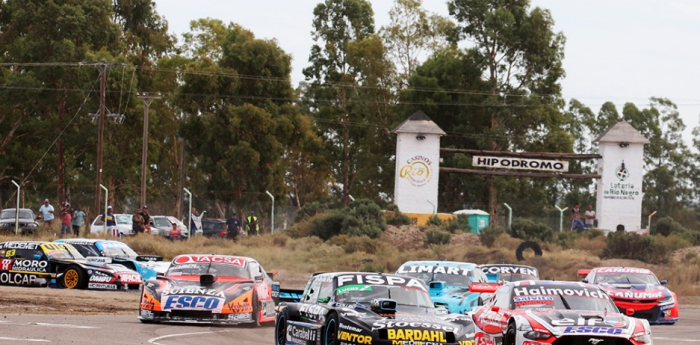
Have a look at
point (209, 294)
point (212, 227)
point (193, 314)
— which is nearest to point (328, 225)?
point (212, 227)

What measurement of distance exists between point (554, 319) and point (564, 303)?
3.66 ft

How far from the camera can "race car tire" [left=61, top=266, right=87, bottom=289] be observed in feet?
93.6

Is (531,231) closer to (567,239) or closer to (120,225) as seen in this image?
(567,239)

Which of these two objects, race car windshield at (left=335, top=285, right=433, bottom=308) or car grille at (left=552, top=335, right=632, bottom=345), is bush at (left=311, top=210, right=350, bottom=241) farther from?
car grille at (left=552, top=335, right=632, bottom=345)

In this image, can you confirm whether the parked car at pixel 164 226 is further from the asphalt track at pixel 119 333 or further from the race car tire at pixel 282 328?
the race car tire at pixel 282 328

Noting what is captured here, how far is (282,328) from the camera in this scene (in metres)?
16.0

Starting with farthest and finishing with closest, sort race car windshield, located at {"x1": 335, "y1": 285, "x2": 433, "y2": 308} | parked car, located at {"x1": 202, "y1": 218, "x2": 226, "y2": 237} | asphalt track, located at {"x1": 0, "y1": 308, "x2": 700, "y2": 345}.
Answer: parked car, located at {"x1": 202, "y1": 218, "x2": 226, "y2": 237} → asphalt track, located at {"x1": 0, "y1": 308, "x2": 700, "y2": 345} → race car windshield, located at {"x1": 335, "y1": 285, "x2": 433, "y2": 308}

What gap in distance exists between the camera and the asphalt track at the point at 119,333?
16469 millimetres

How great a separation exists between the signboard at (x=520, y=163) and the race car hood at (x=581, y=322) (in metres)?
38.0

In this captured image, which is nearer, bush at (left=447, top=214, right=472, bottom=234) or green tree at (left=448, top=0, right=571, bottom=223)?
bush at (left=447, top=214, right=472, bottom=234)

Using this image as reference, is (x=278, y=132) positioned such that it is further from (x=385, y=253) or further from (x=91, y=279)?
(x=91, y=279)

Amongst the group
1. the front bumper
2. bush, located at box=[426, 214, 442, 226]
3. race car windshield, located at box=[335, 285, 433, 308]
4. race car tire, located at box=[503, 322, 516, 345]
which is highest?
bush, located at box=[426, 214, 442, 226]

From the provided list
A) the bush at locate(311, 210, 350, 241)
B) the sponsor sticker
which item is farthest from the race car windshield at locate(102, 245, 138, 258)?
the bush at locate(311, 210, 350, 241)

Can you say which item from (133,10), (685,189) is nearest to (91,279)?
(133,10)
